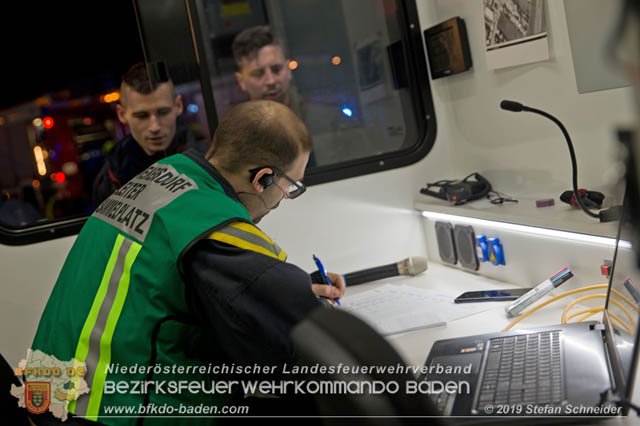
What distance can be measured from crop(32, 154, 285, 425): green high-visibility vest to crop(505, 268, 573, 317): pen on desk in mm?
699

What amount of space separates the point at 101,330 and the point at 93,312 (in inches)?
1.6

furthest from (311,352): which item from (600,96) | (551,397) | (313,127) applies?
(313,127)

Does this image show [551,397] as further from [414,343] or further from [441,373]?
[414,343]

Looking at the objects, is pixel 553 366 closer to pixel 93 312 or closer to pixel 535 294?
pixel 535 294

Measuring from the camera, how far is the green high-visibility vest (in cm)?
122

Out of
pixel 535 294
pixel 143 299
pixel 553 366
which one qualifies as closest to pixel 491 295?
pixel 535 294

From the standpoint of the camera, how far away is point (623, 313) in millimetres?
1089

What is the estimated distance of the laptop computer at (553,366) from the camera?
979 mm

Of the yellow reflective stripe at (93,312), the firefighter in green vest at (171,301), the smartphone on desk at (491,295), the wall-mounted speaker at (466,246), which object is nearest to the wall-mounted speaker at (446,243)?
the wall-mounted speaker at (466,246)

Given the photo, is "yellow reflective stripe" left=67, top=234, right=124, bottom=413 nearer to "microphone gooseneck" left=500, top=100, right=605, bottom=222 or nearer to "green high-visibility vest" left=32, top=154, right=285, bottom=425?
"green high-visibility vest" left=32, top=154, right=285, bottom=425

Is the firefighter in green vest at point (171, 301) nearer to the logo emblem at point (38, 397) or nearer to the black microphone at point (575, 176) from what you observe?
the logo emblem at point (38, 397)

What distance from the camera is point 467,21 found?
7.57ft

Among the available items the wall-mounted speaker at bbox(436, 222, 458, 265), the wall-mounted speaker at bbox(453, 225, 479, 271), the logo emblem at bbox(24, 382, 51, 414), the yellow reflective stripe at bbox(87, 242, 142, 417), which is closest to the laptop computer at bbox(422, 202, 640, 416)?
the yellow reflective stripe at bbox(87, 242, 142, 417)

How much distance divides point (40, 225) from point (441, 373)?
5.48 ft
